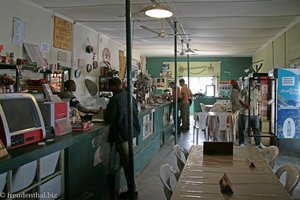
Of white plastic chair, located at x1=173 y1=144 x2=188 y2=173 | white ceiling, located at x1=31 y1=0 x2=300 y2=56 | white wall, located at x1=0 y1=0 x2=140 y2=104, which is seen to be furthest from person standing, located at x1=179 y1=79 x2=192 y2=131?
white plastic chair, located at x1=173 y1=144 x2=188 y2=173

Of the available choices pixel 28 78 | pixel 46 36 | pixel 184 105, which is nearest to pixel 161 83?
pixel 184 105

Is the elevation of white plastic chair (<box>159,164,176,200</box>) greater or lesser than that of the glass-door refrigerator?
lesser

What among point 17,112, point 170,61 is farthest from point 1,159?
point 170,61

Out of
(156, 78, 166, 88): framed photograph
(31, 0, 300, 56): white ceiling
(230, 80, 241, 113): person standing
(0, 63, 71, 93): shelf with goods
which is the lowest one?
(230, 80, 241, 113): person standing

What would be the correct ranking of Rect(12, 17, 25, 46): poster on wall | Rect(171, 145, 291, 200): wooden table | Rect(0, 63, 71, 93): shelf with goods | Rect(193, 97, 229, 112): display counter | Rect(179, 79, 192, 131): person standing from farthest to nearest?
Rect(193, 97, 229, 112): display counter, Rect(179, 79, 192, 131): person standing, Rect(12, 17, 25, 46): poster on wall, Rect(0, 63, 71, 93): shelf with goods, Rect(171, 145, 291, 200): wooden table

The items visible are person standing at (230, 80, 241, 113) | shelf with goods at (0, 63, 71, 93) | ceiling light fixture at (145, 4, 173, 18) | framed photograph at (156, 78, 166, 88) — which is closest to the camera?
ceiling light fixture at (145, 4, 173, 18)

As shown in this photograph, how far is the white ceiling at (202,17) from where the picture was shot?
5879 millimetres

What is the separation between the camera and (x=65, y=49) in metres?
7.18

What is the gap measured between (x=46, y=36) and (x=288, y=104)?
5489 millimetres

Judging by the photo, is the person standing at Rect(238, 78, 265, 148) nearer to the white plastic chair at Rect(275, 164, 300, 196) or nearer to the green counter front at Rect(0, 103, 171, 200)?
the green counter front at Rect(0, 103, 171, 200)

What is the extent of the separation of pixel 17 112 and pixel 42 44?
418 centimetres

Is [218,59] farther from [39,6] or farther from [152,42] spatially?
[39,6]

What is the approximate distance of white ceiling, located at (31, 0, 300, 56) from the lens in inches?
231

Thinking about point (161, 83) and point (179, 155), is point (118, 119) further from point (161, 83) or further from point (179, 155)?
Answer: point (161, 83)
